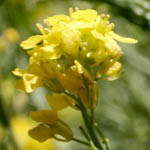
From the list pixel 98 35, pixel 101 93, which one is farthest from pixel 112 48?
pixel 101 93

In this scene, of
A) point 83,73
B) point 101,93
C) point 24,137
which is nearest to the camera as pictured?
point 83,73

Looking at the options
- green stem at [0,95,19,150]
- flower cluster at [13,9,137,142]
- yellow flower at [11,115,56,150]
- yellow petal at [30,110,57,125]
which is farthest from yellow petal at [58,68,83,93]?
yellow flower at [11,115,56,150]

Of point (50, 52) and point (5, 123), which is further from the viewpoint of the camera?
point (5, 123)

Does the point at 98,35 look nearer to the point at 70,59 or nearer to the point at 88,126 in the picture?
the point at 70,59

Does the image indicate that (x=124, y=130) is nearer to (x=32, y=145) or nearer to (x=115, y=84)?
(x=115, y=84)

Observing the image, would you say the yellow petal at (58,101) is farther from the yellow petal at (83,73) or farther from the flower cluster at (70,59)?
the yellow petal at (83,73)

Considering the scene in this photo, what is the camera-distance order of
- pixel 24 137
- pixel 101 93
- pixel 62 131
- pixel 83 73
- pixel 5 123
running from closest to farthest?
pixel 83 73 < pixel 62 131 < pixel 5 123 < pixel 24 137 < pixel 101 93

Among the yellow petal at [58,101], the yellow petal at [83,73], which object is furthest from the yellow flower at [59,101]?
the yellow petal at [83,73]

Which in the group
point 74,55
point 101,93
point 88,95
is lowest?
point 101,93
